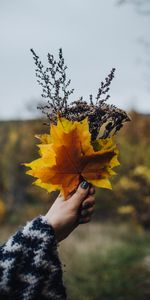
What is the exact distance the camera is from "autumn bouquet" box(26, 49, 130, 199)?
1988 millimetres

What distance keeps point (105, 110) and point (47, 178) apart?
0.98 ft

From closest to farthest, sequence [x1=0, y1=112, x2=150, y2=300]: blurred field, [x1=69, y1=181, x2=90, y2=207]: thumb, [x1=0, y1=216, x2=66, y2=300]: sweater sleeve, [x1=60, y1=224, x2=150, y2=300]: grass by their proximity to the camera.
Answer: [x1=0, y1=216, x2=66, y2=300]: sweater sleeve
[x1=69, y1=181, x2=90, y2=207]: thumb
[x1=60, y1=224, x2=150, y2=300]: grass
[x1=0, y1=112, x2=150, y2=300]: blurred field

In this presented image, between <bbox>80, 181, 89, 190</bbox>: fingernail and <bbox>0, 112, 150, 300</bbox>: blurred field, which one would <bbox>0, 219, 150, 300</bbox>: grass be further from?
<bbox>80, 181, 89, 190</bbox>: fingernail

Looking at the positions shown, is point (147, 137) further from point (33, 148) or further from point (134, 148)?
point (33, 148)

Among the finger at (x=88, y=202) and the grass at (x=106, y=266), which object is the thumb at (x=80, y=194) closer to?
the finger at (x=88, y=202)

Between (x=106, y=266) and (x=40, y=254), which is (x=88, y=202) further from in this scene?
(x=106, y=266)

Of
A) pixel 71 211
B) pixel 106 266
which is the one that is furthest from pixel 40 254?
pixel 106 266

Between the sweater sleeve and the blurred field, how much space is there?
7.48 meters

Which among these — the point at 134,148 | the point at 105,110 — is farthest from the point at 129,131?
the point at 105,110

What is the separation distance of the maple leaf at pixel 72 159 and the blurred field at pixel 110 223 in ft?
24.3

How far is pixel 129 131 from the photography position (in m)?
23.6

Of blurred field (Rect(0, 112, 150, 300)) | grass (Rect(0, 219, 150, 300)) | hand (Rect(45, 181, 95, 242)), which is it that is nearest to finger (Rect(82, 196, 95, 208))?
hand (Rect(45, 181, 95, 242))

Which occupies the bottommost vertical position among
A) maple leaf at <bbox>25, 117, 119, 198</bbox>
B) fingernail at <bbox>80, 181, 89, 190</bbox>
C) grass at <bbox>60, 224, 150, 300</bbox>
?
fingernail at <bbox>80, 181, 89, 190</bbox>

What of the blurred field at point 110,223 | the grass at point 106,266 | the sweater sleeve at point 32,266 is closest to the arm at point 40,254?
the sweater sleeve at point 32,266
